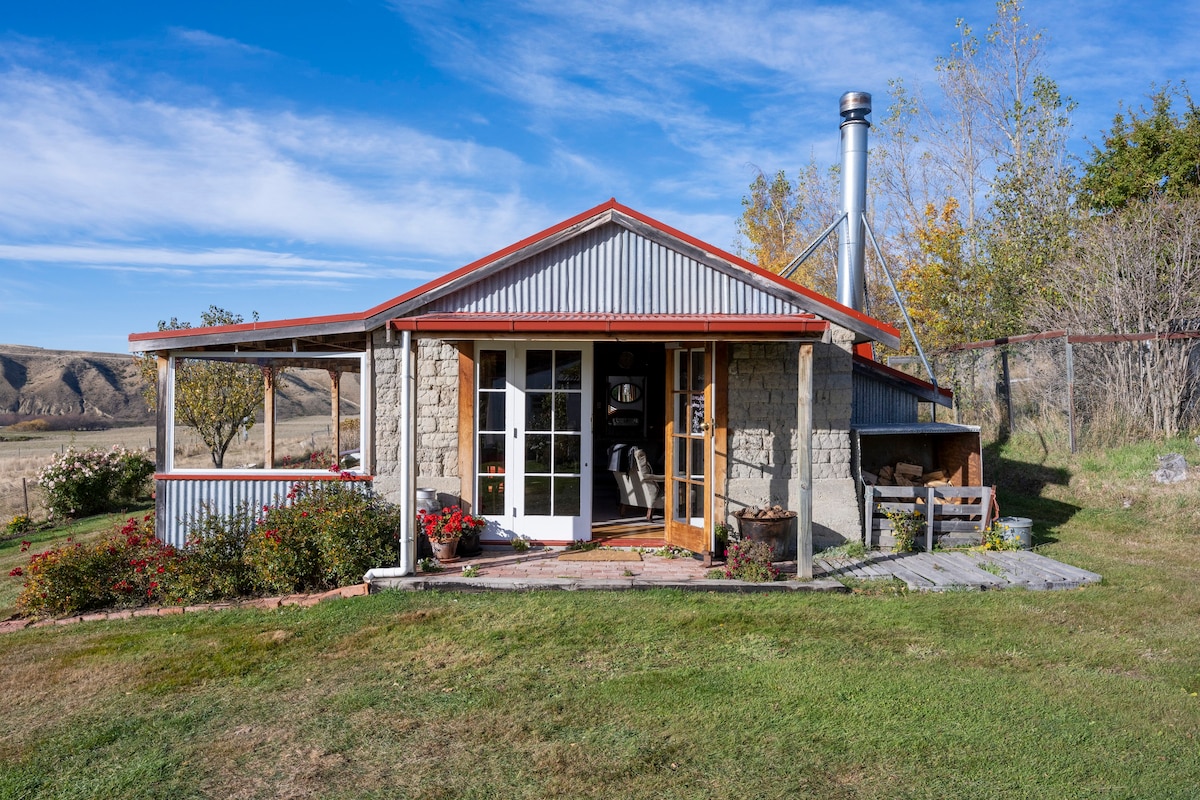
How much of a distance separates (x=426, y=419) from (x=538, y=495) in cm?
146

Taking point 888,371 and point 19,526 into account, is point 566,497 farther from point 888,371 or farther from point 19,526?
point 19,526

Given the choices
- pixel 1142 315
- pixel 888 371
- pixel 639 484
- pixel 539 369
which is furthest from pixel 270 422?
pixel 1142 315

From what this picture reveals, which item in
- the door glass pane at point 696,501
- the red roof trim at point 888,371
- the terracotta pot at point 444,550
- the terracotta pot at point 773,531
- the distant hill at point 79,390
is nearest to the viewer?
the terracotta pot at point 773,531

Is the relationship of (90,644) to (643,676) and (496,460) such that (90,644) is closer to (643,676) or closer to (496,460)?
(496,460)

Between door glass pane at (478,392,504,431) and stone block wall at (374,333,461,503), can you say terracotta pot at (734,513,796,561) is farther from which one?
stone block wall at (374,333,461,503)

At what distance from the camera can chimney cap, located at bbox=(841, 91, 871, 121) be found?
38.8 ft

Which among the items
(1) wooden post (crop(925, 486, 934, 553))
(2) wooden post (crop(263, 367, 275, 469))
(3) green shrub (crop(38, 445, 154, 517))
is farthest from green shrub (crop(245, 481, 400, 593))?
(3) green shrub (crop(38, 445, 154, 517))

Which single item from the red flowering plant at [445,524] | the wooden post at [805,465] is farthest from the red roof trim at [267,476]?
the wooden post at [805,465]

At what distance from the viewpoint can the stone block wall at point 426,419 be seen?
28.2 ft

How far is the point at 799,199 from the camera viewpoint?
1089 inches

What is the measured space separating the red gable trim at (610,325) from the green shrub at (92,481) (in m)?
10.9

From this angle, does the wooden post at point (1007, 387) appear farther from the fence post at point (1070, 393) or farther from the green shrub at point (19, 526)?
the green shrub at point (19, 526)

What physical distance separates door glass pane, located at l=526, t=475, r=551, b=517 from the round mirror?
5.35 meters

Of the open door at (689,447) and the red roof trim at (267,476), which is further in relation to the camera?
the red roof trim at (267,476)
